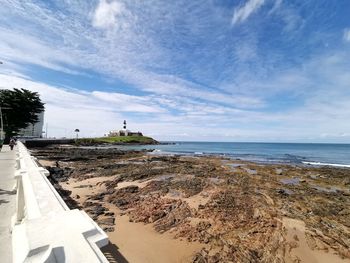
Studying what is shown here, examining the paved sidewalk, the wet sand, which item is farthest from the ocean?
the paved sidewalk

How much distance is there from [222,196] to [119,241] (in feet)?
19.0

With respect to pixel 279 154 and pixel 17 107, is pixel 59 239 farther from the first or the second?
pixel 279 154

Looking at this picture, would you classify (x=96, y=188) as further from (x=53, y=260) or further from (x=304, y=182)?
(x=304, y=182)

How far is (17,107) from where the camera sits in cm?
3566

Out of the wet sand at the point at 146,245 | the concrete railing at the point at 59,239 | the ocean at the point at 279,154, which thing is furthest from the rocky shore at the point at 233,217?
the ocean at the point at 279,154

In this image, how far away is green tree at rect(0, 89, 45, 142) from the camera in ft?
115

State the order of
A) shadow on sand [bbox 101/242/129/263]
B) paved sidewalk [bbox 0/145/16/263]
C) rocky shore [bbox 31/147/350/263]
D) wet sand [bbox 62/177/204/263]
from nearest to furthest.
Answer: paved sidewalk [bbox 0/145/16/263], shadow on sand [bbox 101/242/129/263], wet sand [bbox 62/177/204/263], rocky shore [bbox 31/147/350/263]

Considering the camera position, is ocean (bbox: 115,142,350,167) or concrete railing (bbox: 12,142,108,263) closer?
concrete railing (bbox: 12,142,108,263)

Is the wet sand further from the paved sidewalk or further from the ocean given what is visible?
the ocean

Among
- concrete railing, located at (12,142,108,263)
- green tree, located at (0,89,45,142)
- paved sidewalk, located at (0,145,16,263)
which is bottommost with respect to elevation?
paved sidewalk, located at (0,145,16,263)

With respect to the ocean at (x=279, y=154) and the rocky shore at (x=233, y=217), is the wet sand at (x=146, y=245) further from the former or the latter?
the ocean at (x=279, y=154)

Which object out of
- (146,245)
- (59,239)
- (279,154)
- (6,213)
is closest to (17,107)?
(6,213)

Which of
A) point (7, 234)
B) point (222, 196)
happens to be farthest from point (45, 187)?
point (222, 196)

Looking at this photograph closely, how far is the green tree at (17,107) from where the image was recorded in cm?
3491
